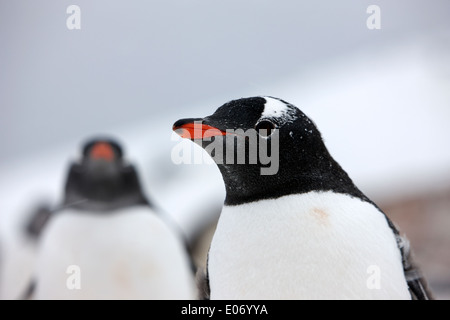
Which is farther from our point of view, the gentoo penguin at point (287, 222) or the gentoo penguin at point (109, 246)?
the gentoo penguin at point (109, 246)

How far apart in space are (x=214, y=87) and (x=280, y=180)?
17 centimetres

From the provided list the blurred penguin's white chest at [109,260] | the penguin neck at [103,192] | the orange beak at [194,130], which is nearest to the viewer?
the orange beak at [194,130]

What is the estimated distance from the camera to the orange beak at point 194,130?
2.32 feet

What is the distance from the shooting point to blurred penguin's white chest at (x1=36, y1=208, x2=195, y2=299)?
1513mm

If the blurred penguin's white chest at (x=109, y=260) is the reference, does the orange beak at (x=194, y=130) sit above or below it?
above

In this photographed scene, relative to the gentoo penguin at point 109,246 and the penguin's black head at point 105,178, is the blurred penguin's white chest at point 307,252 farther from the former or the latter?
the penguin's black head at point 105,178

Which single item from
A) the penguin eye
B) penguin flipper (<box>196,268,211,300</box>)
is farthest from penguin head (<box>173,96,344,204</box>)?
penguin flipper (<box>196,268,211,300</box>)

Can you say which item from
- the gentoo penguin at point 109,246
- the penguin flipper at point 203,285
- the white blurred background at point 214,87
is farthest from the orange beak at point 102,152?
the penguin flipper at point 203,285

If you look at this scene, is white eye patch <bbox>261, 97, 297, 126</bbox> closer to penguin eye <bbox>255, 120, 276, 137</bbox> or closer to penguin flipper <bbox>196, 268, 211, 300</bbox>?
penguin eye <bbox>255, 120, 276, 137</bbox>

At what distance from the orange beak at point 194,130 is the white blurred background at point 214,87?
0.07 metres

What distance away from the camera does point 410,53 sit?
147 inches

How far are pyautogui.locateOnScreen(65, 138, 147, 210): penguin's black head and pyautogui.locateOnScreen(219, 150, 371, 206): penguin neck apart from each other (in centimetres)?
98

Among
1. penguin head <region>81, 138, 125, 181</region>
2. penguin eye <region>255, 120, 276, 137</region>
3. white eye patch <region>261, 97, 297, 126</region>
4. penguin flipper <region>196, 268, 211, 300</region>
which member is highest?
white eye patch <region>261, 97, 297, 126</region>
